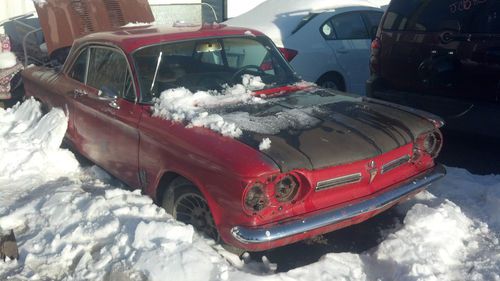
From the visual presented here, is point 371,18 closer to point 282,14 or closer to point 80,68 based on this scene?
point 282,14

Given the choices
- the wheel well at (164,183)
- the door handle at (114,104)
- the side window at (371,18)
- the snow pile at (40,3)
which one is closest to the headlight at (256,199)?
the wheel well at (164,183)

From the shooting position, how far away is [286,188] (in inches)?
125

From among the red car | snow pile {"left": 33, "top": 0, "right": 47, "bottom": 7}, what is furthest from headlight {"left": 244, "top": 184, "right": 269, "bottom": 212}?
snow pile {"left": 33, "top": 0, "right": 47, "bottom": 7}

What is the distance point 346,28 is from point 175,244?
17.4ft

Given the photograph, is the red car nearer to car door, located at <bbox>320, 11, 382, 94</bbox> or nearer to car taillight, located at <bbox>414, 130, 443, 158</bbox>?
car taillight, located at <bbox>414, 130, 443, 158</bbox>

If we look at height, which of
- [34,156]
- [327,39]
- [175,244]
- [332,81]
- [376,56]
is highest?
[376,56]

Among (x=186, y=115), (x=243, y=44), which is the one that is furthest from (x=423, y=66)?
(x=186, y=115)

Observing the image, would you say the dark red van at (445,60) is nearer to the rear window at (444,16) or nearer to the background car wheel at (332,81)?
the rear window at (444,16)

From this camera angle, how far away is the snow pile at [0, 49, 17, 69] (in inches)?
316

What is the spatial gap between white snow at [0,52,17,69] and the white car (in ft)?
12.2

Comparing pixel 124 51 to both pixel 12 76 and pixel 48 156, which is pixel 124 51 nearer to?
pixel 48 156

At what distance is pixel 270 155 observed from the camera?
10.2ft

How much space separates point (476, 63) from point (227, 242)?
311cm

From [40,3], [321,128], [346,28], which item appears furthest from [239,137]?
[40,3]
